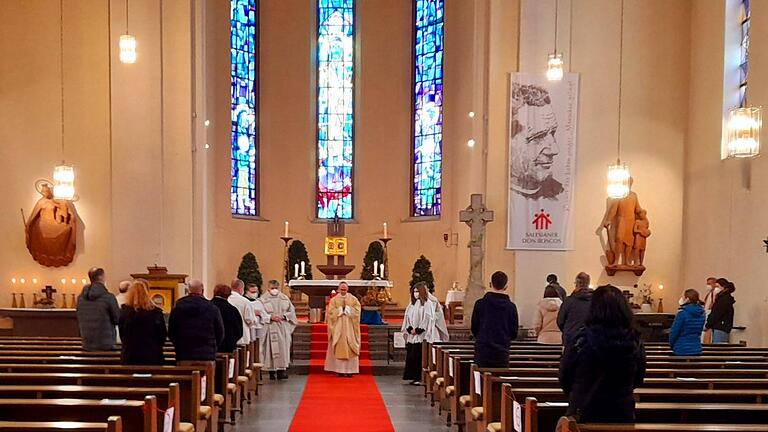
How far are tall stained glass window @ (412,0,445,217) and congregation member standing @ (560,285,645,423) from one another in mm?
17009

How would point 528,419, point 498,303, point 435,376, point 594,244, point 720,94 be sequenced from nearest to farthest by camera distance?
1. point 528,419
2. point 498,303
3. point 435,376
4. point 720,94
5. point 594,244

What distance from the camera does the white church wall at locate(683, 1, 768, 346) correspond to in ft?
43.3

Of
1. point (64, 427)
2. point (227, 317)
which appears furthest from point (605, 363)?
point (227, 317)

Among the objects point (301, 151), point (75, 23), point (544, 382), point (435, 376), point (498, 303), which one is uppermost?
point (75, 23)

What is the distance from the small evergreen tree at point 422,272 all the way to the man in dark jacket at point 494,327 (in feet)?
41.6

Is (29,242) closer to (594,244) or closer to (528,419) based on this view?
(594,244)

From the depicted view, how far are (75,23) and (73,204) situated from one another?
3.35 meters

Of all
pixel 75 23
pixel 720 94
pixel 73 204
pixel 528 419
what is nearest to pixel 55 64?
Answer: pixel 75 23

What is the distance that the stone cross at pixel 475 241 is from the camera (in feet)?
50.2

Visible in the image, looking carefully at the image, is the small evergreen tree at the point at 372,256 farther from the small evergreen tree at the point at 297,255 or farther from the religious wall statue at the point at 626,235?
the religious wall statue at the point at 626,235

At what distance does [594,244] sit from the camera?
53.1 feet

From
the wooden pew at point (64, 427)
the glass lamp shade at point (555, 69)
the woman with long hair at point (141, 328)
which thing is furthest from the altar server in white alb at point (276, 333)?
the wooden pew at point (64, 427)

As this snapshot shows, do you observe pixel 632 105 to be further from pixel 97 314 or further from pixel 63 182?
pixel 97 314

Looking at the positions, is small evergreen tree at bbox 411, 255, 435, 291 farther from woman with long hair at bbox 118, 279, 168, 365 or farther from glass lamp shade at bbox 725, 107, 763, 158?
woman with long hair at bbox 118, 279, 168, 365
